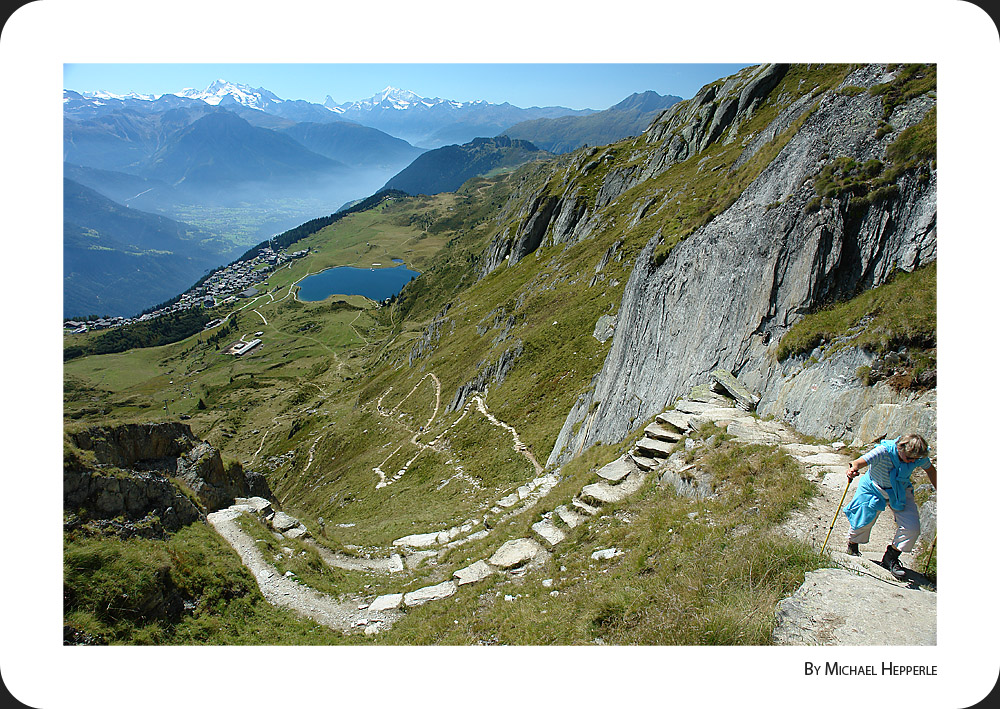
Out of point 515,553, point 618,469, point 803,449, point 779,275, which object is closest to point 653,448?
point 618,469

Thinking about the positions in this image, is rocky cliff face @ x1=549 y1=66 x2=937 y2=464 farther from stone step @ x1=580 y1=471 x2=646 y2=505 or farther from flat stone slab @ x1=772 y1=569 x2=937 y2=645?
stone step @ x1=580 y1=471 x2=646 y2=505

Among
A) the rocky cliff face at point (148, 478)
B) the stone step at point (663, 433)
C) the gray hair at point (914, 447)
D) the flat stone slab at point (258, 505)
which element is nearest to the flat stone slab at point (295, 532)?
the flat stone slab at point (258, 505)

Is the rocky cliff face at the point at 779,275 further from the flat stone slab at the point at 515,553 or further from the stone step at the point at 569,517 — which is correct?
the flat stone slab at the point at 515,553

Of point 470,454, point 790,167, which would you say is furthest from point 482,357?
point 790,167

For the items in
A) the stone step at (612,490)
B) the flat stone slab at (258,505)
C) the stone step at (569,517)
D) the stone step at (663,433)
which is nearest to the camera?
the stone step at (569,517)
